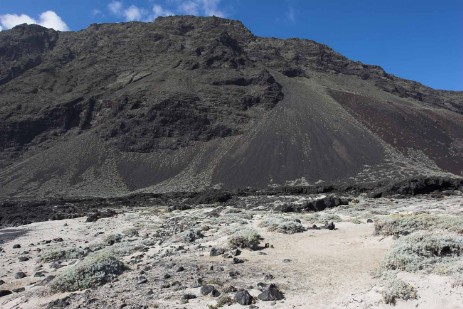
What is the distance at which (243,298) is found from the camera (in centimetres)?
848

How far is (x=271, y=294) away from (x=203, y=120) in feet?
277

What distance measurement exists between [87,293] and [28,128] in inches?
4153

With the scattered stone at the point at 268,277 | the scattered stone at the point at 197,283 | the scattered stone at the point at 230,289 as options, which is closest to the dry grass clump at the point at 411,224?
the scattered stone at the point at 268,277

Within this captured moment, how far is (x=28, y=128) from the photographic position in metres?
103

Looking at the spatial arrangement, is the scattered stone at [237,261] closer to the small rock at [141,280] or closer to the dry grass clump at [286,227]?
the small rock at [141,280]

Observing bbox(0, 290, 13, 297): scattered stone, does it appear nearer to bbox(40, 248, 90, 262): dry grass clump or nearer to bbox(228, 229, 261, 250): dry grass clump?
bbox(40, 248, 90, 262): dry grass clump

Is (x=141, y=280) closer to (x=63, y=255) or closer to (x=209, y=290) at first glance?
(x=209, y=290)

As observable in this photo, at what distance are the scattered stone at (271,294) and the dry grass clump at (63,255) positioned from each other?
8.82 metres

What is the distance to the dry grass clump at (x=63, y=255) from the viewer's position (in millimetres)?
14891

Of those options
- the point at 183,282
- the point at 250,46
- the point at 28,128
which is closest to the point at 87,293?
the point at 183,282

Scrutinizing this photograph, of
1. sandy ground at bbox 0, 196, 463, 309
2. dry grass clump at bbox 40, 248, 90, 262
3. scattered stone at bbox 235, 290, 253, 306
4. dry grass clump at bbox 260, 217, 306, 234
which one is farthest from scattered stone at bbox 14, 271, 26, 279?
dry grass clump at bbox 260, 217, 306, 234

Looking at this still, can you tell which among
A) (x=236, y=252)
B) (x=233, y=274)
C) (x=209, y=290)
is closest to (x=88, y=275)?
(x=209, y=290)

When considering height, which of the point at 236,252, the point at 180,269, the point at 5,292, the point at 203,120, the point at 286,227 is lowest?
the point at 5,292

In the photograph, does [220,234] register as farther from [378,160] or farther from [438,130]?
[438,130]
